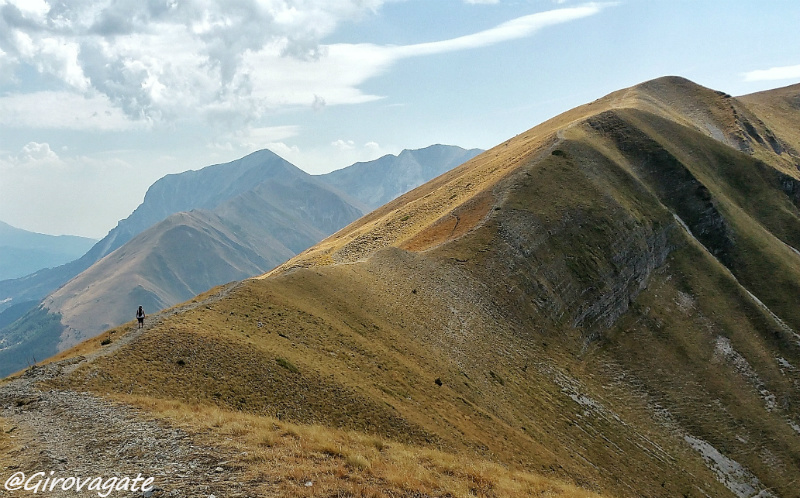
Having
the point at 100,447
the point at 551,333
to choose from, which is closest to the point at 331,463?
the point at 100,447

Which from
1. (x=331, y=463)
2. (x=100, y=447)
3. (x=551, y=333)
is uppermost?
(x=100, y=447)

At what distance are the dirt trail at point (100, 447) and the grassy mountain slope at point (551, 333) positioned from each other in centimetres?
133

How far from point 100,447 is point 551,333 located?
54.4 meters

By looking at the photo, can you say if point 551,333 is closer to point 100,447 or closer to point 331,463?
point 331,463

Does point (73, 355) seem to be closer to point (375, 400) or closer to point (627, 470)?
point (375, 400)

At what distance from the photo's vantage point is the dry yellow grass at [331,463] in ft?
60.2

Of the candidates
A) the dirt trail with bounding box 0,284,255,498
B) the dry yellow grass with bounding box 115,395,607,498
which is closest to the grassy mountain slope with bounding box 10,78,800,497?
the dry yellow grass with bounding box 115,395,607,498

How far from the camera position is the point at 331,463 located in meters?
20.1

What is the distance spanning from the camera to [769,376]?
65.6m

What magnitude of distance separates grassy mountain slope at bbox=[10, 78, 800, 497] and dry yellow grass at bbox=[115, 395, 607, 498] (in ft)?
0.84

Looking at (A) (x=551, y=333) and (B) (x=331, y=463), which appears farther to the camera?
(A) (x=551, y=333)

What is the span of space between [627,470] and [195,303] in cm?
4247

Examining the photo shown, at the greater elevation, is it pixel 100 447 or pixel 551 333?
pixel 100 447

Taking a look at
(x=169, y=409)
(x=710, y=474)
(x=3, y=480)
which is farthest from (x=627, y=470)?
(x=3, y=480)
